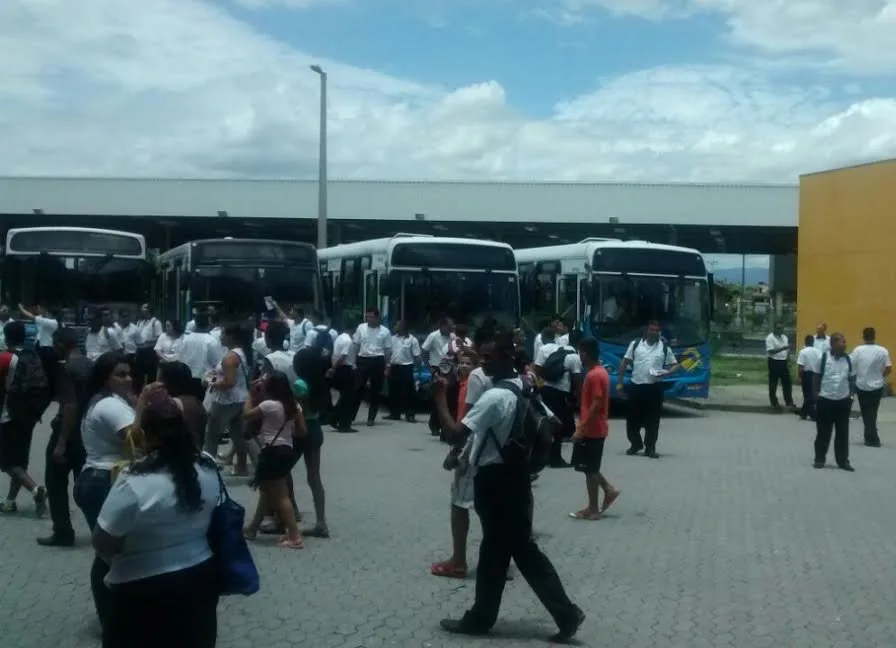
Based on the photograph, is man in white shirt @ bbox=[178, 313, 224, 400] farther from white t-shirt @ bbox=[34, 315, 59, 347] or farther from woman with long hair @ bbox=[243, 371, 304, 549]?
white t-shirt @ bbox=[34, 315, 59, 347]

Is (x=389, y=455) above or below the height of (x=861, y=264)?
below

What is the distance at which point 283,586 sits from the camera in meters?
8.35

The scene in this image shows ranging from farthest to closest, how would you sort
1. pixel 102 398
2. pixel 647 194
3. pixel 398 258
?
pixel 647 194 < pixel 398 258 < pixel 102 398

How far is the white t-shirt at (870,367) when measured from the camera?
17.7 m

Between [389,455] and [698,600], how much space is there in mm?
7903

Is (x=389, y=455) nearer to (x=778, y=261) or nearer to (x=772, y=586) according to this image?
(x=772, y=586)

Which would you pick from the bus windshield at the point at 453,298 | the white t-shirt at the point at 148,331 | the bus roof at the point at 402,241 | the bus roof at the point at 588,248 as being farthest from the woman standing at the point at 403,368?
the white t-shirt at the point at 148,331

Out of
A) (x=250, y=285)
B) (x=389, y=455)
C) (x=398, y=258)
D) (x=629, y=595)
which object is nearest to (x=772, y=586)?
(x=629, y=595)

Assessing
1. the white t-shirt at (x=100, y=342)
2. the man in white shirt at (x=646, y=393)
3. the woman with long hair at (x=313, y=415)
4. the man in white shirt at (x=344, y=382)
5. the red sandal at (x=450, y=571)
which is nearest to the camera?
the red sandal at (x=450, y=571)

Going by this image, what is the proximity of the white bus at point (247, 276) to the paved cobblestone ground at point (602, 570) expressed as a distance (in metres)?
8.87

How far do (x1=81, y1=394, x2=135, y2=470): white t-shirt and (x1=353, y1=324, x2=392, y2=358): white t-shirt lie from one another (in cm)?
1232

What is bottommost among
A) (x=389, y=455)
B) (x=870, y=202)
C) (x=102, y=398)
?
(x=389, y=455)

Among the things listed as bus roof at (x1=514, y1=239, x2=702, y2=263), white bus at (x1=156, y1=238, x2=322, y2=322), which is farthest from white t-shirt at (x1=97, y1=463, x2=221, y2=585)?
white bus at (x1=156, y1=238, x2=322, y2=322)

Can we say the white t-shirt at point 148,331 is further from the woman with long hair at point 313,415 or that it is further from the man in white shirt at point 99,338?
the woman with long hair at point 313,415
